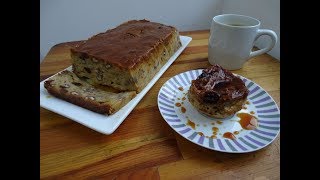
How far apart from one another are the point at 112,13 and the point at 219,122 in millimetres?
1235

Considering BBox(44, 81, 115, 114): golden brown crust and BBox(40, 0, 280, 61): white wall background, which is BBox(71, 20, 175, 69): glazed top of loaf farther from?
BBox(40, 0, 280, 61): white wall background

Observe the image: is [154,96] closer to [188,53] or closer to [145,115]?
[145,115]

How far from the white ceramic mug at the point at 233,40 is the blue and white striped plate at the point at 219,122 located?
180 millimetres

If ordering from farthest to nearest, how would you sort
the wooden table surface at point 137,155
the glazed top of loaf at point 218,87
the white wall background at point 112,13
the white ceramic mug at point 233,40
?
the white wall background at point 112,13 < the white ceramic mug at point 233,40 < the glazed top of loaf at point 218,87 < the wooden table surface at point 137,155

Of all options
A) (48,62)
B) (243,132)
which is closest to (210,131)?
(243,132)

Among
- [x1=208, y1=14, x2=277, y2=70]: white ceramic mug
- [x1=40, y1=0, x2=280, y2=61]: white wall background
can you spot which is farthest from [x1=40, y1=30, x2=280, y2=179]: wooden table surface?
[x1=40, y1=0, x2=280, y2=61]: white wall background

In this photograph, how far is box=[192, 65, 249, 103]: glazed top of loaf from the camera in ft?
2.30

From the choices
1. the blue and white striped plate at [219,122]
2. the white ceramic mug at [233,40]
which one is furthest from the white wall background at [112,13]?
the blue and white striped plate at [219,122]

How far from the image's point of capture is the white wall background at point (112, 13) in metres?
1.55

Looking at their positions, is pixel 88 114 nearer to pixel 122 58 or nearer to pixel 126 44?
pixel 122 58

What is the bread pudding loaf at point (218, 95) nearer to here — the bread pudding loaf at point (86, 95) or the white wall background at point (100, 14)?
the bread pudding loaf at point (86, 95)

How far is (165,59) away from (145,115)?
1.25ft

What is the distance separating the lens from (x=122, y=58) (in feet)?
2.87

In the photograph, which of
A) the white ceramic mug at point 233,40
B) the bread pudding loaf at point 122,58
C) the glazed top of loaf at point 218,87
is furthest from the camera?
the white ceramic mug at point 233,40
